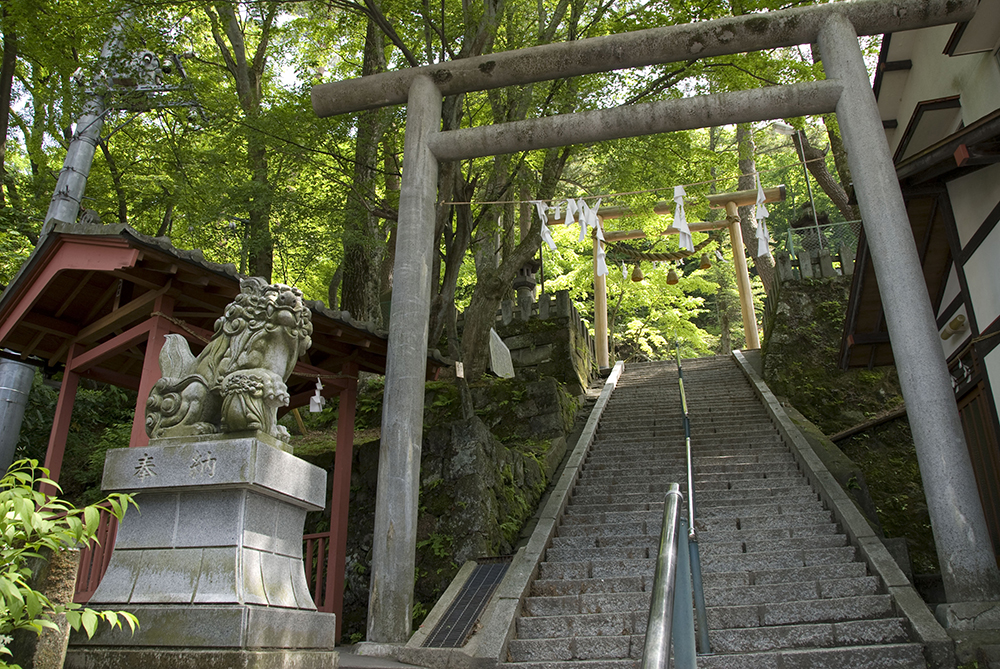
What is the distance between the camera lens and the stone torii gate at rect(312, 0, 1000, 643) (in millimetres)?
5898

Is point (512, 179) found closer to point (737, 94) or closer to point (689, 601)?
point (737, 94)

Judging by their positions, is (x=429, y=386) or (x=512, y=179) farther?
(x=429, y=386)

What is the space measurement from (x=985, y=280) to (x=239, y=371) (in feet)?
22.0

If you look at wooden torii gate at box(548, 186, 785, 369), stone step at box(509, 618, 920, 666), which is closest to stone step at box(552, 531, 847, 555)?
stone step at box(509, 618, 920, 666)

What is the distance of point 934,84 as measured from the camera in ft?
26.6

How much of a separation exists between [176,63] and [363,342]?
5951 mm

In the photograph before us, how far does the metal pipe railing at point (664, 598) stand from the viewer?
223cm

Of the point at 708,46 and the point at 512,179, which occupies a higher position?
the point at 512,179

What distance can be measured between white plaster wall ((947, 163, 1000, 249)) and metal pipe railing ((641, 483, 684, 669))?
511 cm

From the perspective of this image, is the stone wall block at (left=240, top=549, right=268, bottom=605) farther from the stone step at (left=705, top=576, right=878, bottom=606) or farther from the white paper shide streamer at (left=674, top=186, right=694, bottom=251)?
the white paper shide streamer at (left=674, top=186, right=694, bottom=251)

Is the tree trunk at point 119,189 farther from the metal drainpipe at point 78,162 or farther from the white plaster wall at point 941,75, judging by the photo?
the white plaster wall at point 941,75

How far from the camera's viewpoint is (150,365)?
639cm

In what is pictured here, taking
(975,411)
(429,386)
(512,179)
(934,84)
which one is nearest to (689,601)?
→ (975,411)

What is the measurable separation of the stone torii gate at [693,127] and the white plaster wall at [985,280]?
0.68 metres
